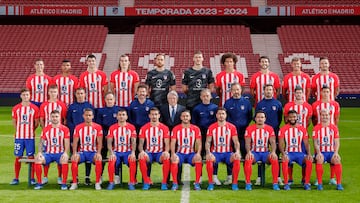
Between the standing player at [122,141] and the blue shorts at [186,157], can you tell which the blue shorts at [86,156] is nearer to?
the standing player at [122,141]

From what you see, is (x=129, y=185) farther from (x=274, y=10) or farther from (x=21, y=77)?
(x=274, y=10)

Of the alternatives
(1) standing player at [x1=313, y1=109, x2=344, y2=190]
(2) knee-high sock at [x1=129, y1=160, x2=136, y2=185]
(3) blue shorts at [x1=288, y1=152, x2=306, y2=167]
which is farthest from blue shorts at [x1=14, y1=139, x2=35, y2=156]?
(1) standing player at [x1=313, y1=109, x2=344, y2=190]

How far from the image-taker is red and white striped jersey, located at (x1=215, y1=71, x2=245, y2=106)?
952 cm

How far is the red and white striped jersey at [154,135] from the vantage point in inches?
342

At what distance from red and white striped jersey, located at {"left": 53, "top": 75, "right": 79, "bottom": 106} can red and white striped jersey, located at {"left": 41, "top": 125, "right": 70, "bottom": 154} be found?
4.10 ft

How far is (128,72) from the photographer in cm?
974

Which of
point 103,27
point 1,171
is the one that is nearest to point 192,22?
point 103,27

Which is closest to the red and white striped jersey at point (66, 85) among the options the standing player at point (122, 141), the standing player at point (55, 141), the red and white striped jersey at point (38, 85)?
the red and white striped jersey at point (38, 85)

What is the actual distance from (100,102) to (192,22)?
2498 centimetres

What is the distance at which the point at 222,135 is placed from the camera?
8672 mm

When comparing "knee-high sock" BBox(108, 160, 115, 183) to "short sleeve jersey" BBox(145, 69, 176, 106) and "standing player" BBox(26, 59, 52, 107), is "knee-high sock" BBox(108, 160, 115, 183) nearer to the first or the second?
"short sleeve jersey" BBox(145, 69, 176, 106)

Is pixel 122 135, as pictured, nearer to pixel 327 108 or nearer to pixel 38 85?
pixel 38 85

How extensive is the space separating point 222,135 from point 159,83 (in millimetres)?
1430

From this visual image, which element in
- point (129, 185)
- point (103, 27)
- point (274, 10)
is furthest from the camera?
point (103, 27)
